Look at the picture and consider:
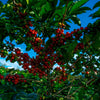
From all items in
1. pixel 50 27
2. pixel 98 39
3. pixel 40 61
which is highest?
pixel 50 27

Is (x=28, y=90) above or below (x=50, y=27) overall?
below

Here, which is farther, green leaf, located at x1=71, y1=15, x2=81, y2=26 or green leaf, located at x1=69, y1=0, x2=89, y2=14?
green leaf, located at x1=71, y1=15, x2=81, y2=26

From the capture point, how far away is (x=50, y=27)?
2639 millimetres

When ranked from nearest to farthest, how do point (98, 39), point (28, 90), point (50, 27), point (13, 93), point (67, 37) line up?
point (98, 39) → point (67, 37) → point (50, 27) → point (13, 93) → point (28, 90)

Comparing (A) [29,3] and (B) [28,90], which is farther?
(B) [28,90]

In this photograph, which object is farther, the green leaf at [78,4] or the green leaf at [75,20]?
the green leaf at [75,20]

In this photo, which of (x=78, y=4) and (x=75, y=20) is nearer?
(x=78, y=4)

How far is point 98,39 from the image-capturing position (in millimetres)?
978

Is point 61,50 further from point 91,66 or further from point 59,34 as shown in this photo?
point 91,66

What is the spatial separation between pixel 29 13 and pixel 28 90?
2692 mm

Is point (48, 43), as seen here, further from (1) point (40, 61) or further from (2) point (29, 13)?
(2) point (29, 13)

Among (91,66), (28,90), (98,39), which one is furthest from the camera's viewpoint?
(91,66)

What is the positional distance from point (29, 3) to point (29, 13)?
0.70 ft

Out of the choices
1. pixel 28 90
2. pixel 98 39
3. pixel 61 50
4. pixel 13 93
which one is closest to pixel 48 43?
pixel 61 50
